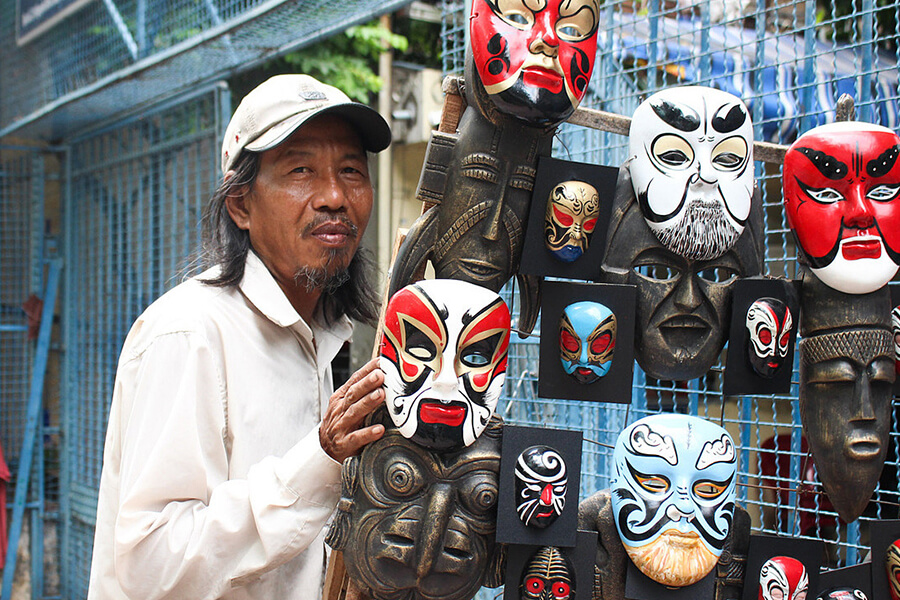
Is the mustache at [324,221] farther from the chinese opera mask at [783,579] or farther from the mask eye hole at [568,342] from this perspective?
the chinese opera mask at [783,579]

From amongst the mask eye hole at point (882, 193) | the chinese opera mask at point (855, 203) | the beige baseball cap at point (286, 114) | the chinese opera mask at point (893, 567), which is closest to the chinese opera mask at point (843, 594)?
the chinese opera mask at point (893, 567)

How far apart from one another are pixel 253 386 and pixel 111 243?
2371 mm

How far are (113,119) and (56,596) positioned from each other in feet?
7.49

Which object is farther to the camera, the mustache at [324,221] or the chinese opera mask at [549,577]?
the mustache at [324,221]

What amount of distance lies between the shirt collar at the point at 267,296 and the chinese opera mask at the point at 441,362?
17.0 inches

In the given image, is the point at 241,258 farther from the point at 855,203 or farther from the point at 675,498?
the point at 855,203

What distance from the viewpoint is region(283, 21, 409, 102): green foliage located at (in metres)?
3.83

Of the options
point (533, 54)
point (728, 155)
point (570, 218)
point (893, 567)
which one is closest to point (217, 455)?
point (570, 218)

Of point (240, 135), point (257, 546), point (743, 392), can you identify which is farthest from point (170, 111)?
point (743, 392)

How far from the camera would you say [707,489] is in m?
1.13

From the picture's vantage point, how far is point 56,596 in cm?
393

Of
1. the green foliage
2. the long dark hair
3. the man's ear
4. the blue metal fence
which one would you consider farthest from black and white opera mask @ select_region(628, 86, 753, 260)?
the green foliage

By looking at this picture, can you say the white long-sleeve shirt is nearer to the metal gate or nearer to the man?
the man

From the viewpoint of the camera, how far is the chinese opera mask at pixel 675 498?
111 cm
